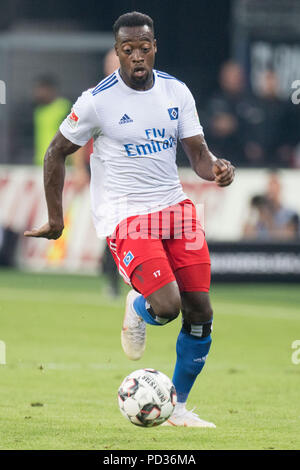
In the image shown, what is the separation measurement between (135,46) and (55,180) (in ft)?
3.15

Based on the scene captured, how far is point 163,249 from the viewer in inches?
284

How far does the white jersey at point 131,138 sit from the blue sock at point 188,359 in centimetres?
83

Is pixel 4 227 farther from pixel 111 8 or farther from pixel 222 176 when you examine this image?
pixel 222 176

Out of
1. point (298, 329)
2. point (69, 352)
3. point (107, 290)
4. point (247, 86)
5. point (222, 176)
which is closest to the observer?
Answer: point (222, 176)

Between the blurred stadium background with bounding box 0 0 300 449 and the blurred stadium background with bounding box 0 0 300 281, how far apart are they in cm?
2

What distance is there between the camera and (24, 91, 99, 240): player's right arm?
7.16 m

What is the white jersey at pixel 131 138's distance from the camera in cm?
720

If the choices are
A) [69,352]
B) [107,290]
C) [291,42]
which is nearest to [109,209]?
[69,352]

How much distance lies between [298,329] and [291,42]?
1061cm

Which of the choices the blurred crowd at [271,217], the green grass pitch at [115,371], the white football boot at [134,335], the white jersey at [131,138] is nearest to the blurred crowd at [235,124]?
the blurred crowd at [271,217]

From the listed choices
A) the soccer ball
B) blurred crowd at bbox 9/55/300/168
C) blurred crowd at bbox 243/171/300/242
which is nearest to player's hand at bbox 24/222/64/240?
the soccer ball

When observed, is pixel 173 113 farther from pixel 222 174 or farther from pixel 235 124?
pixel 235 124

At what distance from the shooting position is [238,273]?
1480 centimetres

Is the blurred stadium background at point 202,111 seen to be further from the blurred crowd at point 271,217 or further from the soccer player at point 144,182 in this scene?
the soccer player at point 144,182
